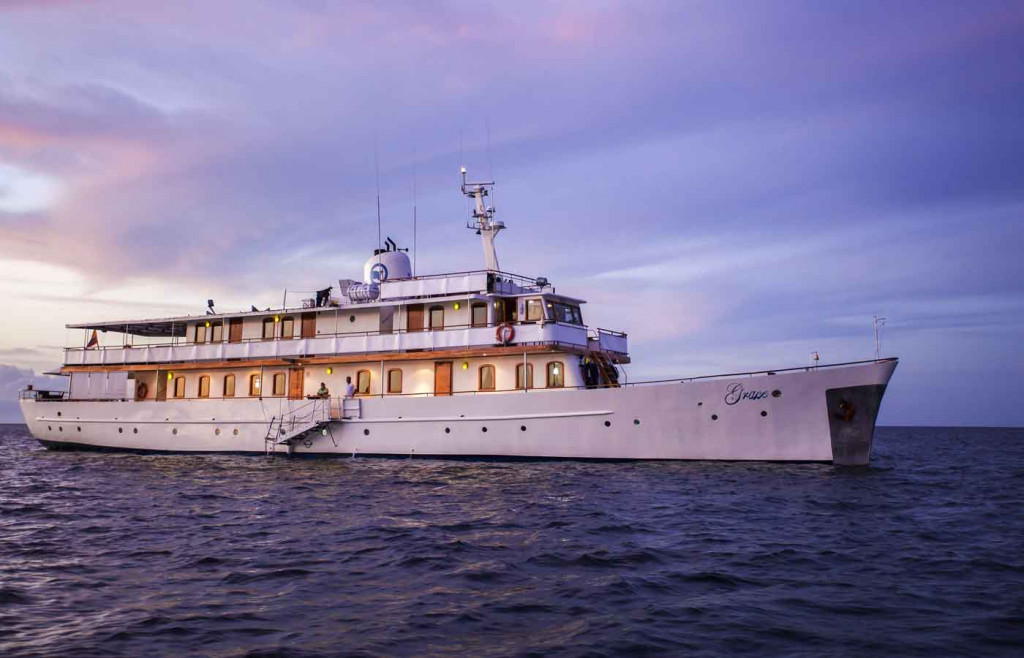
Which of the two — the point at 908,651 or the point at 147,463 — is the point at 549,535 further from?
the point at 147,463

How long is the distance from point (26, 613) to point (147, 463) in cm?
2215

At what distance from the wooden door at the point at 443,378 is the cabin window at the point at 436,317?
1.46 m

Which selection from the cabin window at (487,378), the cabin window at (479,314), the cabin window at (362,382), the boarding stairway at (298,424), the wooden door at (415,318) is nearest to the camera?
the cabin window at (487,378)

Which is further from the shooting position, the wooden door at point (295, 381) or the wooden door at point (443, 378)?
the wooden door at point (295, 381)

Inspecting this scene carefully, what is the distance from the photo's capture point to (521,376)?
27.2m

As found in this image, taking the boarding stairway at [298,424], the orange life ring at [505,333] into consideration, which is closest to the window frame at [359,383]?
the boarding stairway at [298,424]

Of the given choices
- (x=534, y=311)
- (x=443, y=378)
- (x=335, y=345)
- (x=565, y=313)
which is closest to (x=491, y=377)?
(x=443, y=378)

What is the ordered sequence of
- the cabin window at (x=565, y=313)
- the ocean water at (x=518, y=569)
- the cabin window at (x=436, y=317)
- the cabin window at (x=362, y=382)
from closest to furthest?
the ocean water at (x=518, y=569) → the cabin window at (x=565, y=313) → the cabin window at (x=436, y=317) → the cabin window at (x=362, y=382)

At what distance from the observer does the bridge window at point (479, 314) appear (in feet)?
92.2

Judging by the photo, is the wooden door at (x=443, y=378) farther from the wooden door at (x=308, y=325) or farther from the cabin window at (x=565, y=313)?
the wooden door at (x=308, y=325)

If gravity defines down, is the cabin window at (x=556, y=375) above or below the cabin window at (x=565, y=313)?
below

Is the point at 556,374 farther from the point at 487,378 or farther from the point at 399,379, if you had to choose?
the point at 399,379

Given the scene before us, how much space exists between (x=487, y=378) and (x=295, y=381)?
29.9 feet

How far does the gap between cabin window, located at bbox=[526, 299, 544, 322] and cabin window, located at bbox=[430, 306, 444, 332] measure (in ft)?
12.3
